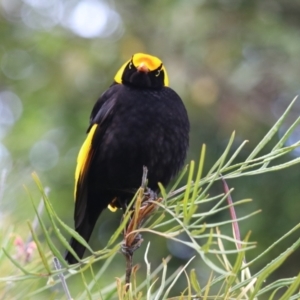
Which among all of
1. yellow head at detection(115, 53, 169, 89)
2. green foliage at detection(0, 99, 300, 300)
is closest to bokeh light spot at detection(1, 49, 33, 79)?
yellow head at detection(115, 53, 169, 89)

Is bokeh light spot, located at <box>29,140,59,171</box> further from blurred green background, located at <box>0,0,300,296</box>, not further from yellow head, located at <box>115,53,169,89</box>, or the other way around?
yellow head, located at <box>115,53,169,89</box>

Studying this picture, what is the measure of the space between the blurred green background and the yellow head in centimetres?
120

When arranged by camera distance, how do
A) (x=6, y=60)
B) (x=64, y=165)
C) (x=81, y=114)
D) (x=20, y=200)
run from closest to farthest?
1. (x=20, y=200)
2. (x=64, y=165)
3. (x=81, y=114)
4. (x=6, y=60)

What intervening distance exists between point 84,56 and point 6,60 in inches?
45.4

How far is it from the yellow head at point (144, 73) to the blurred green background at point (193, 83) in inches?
47.3

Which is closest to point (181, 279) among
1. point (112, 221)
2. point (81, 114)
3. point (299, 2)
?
point (112, 221)

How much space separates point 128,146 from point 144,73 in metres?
0.27

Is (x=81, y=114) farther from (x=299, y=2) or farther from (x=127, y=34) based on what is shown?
(x=299, y=2)

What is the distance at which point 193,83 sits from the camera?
318 cm

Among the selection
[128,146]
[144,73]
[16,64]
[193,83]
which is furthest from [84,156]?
[16,64]

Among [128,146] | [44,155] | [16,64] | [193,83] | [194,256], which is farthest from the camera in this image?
[16,64]

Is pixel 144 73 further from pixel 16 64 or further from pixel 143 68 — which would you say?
pixel 16 64

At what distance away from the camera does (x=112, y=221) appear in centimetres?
327

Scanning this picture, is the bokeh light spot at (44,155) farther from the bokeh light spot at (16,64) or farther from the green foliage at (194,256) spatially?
the green foliage at (194,256)
